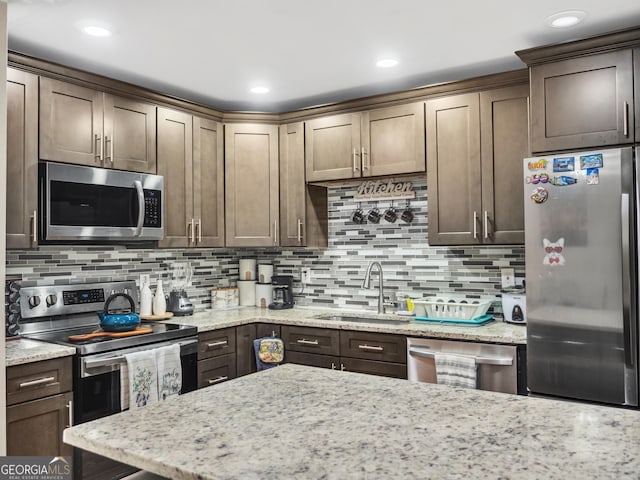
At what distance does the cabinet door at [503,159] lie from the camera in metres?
3.20

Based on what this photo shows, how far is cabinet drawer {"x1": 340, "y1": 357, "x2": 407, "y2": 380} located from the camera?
329 centimetres

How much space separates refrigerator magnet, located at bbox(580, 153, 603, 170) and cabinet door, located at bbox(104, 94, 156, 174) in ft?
8.36

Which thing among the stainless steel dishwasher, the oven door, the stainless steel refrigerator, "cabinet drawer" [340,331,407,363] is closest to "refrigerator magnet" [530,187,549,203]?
the stainless steel refrigerator

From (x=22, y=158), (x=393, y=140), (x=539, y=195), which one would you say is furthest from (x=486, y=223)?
(x=22, y=158)

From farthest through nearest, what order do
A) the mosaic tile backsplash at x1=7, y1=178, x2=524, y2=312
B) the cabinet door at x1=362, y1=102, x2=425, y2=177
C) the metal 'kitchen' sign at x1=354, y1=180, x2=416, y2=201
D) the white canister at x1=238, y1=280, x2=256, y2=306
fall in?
the white canister at x1=238, y1=280, x2=256, y2=306 → the metal 'kitchen' sign at x1=354, y1=180, x2=416, y2=201 → the cabinet door at x1=362, y1=102, x2=425, y2=177 → the mosaic tile backsplash at x1=7, y1=178, x2=524, y2=312

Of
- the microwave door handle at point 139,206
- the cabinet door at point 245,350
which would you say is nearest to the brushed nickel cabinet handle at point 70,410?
the microwave door handle at point 139,206

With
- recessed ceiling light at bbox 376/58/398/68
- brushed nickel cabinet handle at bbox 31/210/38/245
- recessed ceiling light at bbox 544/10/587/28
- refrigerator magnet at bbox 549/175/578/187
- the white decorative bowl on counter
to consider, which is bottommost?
the white decorative bowl on counter

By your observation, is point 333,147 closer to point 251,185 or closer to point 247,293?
point 251,185

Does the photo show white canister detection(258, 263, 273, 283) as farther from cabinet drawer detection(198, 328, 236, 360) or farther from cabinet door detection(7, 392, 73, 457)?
cabinet door detection(7, 392, 73, 457)

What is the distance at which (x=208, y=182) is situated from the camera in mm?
3959

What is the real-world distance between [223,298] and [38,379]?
182 cm

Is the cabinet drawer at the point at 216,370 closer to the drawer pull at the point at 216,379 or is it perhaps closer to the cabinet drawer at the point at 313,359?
the drawer pull at the point at 216,379

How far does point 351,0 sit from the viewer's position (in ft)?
8.12

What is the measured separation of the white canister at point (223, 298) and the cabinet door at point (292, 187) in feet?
2.01
